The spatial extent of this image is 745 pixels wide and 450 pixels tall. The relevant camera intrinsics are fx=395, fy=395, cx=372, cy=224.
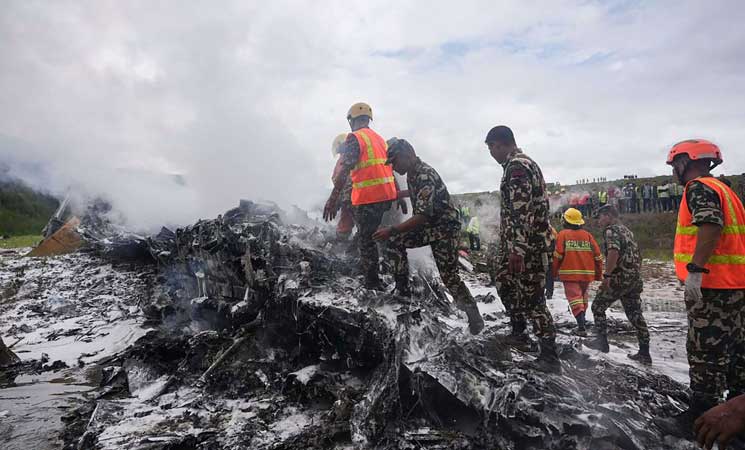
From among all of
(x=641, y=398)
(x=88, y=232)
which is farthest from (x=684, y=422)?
(x=88, y=232)

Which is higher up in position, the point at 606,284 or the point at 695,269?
the point at 695,269

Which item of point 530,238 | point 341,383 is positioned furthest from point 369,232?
point 530,238

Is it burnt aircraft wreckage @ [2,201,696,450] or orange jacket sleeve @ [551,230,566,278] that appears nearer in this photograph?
burnt aircraft wreckage @ [2,201,696,450]

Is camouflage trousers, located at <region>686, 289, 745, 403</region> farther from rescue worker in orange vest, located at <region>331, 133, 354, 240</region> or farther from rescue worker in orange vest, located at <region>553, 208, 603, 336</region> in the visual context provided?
rescue worker in orange vest, located at <region>331, 133, 354, 240</region>

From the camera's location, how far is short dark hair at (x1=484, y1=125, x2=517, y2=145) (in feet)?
10.5

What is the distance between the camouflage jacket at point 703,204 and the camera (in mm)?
2229

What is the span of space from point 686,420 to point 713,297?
0.74 meters

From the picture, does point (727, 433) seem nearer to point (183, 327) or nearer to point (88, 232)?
point (183, 327)

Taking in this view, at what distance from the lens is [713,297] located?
232 centimetres

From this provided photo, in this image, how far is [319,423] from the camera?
2836 millimetres

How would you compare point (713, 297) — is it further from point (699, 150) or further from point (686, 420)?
point (699, 150)

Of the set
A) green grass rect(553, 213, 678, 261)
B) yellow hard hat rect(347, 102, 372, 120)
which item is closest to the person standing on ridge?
green grass rect(553, 213, 678, 261)

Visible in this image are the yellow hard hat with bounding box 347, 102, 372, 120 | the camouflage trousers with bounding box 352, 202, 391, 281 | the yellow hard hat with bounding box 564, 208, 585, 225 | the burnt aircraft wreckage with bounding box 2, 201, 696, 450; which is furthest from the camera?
the yellow hard hat with bounding box 564, 208, 585, 225

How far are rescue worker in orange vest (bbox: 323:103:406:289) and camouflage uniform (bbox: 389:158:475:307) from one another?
1.59 ft
